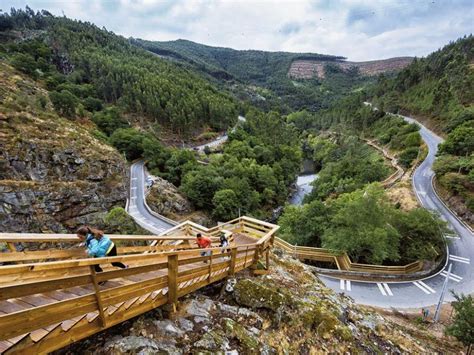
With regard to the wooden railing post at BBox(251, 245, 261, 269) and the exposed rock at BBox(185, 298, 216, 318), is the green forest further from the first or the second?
the exposed rock at BBox(185, 298, 216, 318)

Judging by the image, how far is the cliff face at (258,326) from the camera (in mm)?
3377

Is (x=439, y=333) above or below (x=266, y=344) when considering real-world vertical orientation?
below

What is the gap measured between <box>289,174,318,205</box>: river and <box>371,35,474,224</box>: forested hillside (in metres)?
18.8

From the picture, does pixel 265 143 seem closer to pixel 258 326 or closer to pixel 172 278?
pixel 258 326

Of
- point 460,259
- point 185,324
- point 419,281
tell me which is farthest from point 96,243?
point 460,259

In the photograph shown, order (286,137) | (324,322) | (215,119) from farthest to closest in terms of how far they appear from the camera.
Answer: (286,137) < (215,119) < (324,322)

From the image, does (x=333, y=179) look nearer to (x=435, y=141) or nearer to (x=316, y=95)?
(x=435, y=141)

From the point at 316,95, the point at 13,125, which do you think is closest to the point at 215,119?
the point at 13,125

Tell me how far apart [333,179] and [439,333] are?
80.5 feet

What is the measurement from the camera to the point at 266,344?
13.8 feet

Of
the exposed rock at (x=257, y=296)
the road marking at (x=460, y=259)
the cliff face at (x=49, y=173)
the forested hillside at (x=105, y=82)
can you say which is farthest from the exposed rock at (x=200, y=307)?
the forested hillside at (x=105, y=82)

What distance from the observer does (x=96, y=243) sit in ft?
11.9

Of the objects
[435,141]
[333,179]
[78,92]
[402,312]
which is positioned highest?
[78,92]

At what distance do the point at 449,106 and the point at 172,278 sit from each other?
59.8 meters
